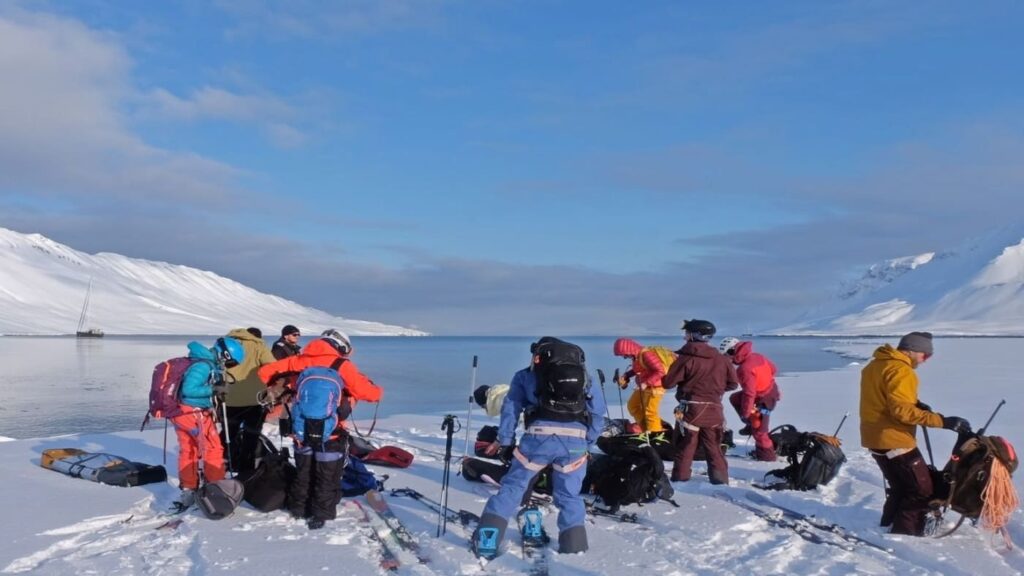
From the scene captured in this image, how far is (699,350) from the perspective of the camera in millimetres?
7426

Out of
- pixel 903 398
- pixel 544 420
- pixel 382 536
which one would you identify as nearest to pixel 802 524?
pixel 903 398

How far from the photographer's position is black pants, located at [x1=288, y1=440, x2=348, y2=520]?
5680 mm

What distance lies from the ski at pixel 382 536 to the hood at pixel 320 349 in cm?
128

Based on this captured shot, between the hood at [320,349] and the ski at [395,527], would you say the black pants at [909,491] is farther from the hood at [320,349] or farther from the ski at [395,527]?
the hood at [320,349]

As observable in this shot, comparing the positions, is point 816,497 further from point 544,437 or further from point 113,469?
point 113,469

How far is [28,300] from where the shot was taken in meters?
154

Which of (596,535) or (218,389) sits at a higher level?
(218,389)

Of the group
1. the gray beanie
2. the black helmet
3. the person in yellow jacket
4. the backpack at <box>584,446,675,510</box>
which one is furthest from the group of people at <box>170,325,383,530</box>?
the gray beanie

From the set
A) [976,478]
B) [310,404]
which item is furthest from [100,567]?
[976,478]

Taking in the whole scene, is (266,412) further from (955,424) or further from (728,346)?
(955,424)

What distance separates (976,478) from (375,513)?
175 inches

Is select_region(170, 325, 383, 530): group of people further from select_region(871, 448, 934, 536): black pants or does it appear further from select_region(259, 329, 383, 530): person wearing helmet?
select_region(871, 448, 934, 536): black pants

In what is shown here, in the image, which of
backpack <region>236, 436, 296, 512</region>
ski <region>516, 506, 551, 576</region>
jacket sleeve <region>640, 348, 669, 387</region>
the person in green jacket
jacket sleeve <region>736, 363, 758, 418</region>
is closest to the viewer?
ski <region>516, 506, 551, 576</region>

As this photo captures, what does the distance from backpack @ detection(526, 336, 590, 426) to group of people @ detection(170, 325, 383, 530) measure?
1.51 meters
